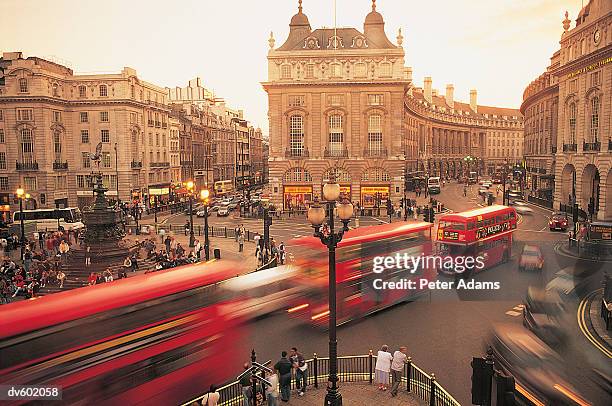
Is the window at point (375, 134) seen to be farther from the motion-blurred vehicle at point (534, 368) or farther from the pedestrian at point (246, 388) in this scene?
the pedestrian at point (246, 388)

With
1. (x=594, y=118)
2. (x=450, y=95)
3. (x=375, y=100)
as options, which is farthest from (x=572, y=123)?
(x=450, y=95)

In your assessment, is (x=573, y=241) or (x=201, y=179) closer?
(x=573, y=241)

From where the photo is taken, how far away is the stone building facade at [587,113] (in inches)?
1668

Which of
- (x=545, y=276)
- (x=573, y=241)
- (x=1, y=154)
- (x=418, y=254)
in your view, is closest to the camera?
(x=418, y=254)

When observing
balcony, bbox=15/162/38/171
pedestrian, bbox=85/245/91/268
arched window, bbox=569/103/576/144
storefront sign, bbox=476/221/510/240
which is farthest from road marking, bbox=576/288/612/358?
balcony, bbox=15/162/38/171

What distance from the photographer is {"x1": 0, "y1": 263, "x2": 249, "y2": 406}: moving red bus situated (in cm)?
920

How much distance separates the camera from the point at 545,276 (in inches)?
973

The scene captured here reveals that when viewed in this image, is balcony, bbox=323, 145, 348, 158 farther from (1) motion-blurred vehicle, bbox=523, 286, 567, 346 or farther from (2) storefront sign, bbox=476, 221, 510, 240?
(1) motion-blurred vehicle, bbox=523, 286, 567, 346

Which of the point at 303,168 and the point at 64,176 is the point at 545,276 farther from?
the point at 64,176

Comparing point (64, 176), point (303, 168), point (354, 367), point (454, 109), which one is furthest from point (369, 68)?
point (454, 109)

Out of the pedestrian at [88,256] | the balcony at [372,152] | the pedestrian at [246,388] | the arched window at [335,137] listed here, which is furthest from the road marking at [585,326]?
the arched window at [335,137]

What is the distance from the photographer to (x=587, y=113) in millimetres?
45812

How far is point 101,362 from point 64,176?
55236mm

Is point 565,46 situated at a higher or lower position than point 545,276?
higher
